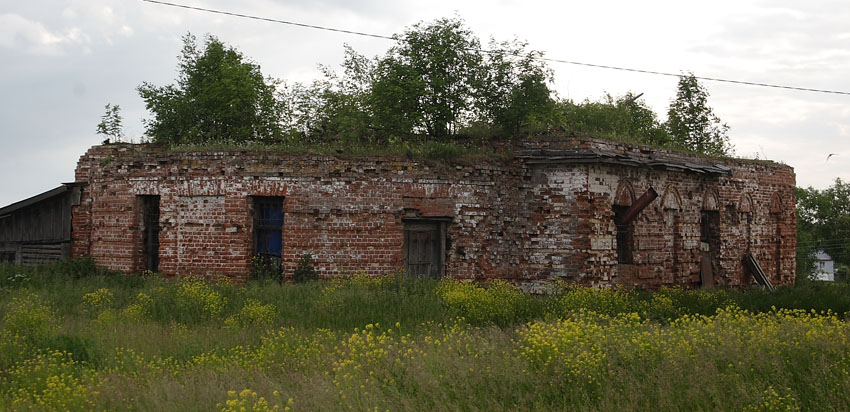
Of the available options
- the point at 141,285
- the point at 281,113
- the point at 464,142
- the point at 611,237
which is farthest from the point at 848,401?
the point at 281,113

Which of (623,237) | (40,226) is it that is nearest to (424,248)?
(623,237)

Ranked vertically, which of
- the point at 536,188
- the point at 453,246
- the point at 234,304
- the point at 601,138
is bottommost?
the point at 234,304

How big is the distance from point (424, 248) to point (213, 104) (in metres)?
11.2

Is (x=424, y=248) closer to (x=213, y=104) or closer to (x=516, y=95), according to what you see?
(x=516, y=95)

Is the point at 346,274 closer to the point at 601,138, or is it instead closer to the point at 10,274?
the point at 601,138

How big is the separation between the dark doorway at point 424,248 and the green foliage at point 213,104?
9050 mm

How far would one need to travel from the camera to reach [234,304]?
11.2 meters

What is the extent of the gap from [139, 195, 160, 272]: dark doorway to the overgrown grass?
3.11 meters

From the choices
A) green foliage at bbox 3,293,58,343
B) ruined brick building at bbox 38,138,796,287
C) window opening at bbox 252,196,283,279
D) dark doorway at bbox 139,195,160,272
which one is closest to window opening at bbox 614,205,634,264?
ruined brick building at bbox 38,138,796,287

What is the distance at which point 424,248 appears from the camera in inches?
543

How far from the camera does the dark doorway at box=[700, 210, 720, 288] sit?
16.5 metres

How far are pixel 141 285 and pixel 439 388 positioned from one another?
9.28m

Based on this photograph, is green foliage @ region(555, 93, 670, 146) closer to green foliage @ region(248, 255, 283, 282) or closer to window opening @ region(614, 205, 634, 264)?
window opening @ region(614, 205, 634, 264)

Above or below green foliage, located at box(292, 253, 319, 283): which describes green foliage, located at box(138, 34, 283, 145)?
above
